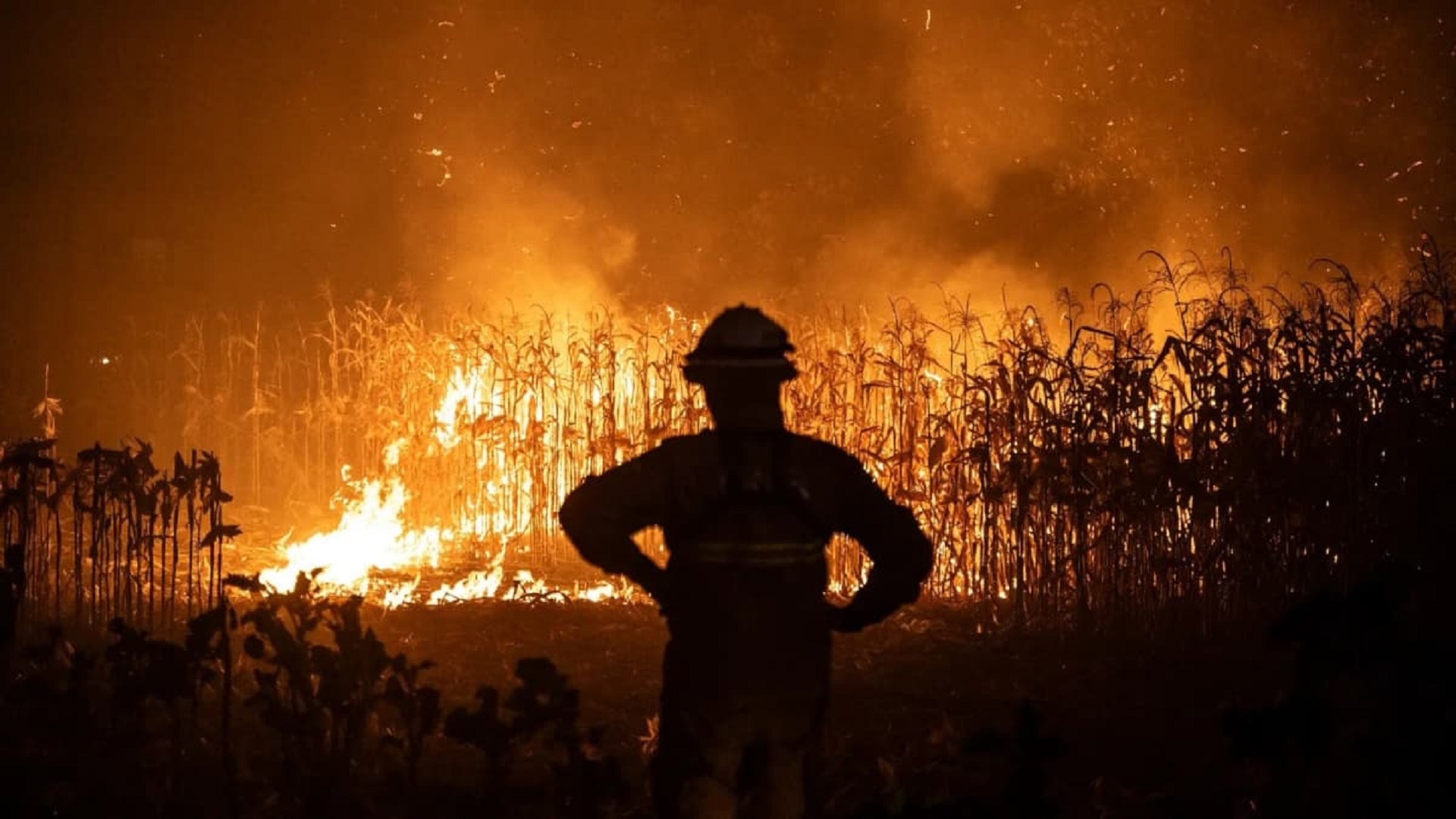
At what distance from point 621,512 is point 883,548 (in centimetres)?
75

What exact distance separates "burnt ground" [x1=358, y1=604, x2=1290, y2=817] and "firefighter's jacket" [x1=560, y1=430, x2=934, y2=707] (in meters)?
1.32

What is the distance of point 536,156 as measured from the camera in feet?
76.4

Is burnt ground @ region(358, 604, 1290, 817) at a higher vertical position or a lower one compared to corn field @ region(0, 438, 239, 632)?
lower

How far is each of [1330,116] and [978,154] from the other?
574cm

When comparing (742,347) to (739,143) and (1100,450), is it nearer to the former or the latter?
(1100,450)

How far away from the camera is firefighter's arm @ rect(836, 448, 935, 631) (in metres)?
3.95

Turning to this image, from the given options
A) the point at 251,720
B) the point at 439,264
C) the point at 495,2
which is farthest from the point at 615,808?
the point at 495,2

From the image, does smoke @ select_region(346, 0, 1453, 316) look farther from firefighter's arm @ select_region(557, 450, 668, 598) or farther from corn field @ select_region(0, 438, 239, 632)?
firefighter's arm @ select_region(557, 450, 668, 598)

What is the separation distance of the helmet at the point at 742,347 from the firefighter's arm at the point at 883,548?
1.25 feet

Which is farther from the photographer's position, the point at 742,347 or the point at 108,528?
the point at 108,528

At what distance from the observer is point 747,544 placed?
3783 millimetres

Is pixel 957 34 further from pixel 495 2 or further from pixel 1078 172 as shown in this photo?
pixel 495 2

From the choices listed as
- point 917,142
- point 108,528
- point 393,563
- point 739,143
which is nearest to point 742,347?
point 108,528

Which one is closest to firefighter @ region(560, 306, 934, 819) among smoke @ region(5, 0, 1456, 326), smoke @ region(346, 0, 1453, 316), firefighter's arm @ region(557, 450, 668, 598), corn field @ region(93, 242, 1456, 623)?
firefighter's arm @ region(557, 450, 668, 598)
